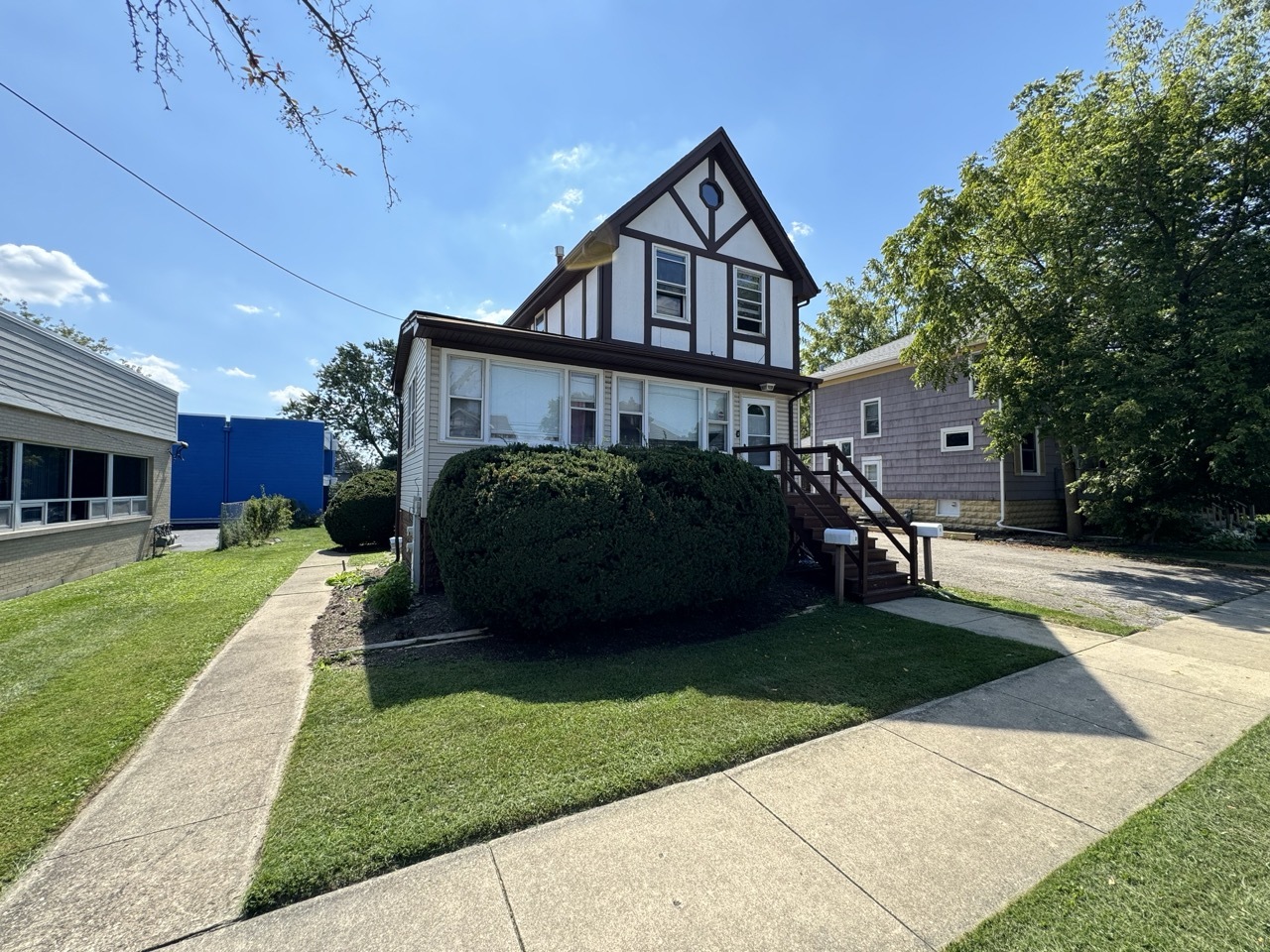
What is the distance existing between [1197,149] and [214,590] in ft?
70.8

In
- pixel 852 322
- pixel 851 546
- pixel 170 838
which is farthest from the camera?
pixel 852 322

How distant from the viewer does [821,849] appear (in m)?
2.47

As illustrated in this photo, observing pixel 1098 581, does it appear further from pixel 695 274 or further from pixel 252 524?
pixel 252 524

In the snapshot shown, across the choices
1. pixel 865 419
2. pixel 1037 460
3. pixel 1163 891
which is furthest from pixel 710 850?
pixel 865 419

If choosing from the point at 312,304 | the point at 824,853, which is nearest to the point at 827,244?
the point at 312,304

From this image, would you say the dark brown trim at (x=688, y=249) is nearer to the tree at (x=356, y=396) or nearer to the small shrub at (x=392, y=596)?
the small shrub at (x=392, y=596)

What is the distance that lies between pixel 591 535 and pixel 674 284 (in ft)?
23.9

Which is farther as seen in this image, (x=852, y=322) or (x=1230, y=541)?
(x=852, y=322)

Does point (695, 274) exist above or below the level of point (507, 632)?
above

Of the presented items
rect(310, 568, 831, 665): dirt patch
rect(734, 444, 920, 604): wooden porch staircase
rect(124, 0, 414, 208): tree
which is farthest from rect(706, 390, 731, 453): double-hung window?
rect(124, 0, 414, 208): tree

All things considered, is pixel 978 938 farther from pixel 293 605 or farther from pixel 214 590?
pixel 214 590

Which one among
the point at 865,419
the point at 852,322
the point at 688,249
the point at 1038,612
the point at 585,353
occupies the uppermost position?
the point at 852,322

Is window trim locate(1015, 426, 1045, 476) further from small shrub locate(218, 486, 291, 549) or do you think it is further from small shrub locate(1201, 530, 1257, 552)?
small shrub locate(218, 486, 291, 549)

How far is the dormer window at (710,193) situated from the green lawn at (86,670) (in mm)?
11509
